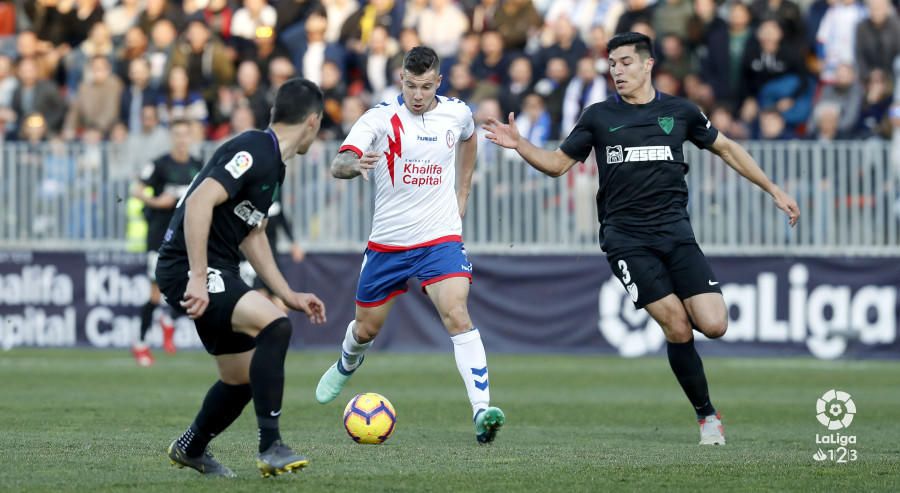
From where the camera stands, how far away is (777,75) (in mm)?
20781

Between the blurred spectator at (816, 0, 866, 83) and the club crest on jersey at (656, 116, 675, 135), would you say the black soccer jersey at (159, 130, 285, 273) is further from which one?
the blurred spectator at (816, 0, 866, 83)

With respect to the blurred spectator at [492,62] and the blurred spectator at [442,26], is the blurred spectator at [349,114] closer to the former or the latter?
the blurred spectator at [492,62]

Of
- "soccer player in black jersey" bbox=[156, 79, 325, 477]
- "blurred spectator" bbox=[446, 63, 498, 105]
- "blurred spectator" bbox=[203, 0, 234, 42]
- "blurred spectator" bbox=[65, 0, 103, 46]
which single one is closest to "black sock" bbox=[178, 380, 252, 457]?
"soccer player in black jersey" bbox=[156, 79, 325, 477]

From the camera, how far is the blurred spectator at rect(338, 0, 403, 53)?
2338cm

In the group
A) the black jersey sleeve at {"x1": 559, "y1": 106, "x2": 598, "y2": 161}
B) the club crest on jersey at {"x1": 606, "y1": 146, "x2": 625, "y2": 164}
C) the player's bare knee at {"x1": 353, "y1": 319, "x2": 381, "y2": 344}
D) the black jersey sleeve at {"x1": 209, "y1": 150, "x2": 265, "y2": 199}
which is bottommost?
the player's bare knee at {"x1": 353, "y1": 319, "x2": 381, "y2": 344}

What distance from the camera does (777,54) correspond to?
68.0 ft

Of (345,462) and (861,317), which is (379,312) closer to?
(345,462)

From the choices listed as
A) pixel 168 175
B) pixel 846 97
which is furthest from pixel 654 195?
pixel 846 97

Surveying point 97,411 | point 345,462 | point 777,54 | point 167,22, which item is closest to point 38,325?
point 167,22

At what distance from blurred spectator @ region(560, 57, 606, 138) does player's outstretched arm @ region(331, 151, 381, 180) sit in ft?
35.3

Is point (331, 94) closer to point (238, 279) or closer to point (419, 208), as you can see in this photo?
point (419, 208)

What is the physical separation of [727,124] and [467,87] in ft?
12.0

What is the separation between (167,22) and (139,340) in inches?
318

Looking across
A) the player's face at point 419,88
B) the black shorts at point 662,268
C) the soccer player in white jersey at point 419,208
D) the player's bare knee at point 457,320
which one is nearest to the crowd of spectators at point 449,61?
the soccer player in white jersey at point 419,208
